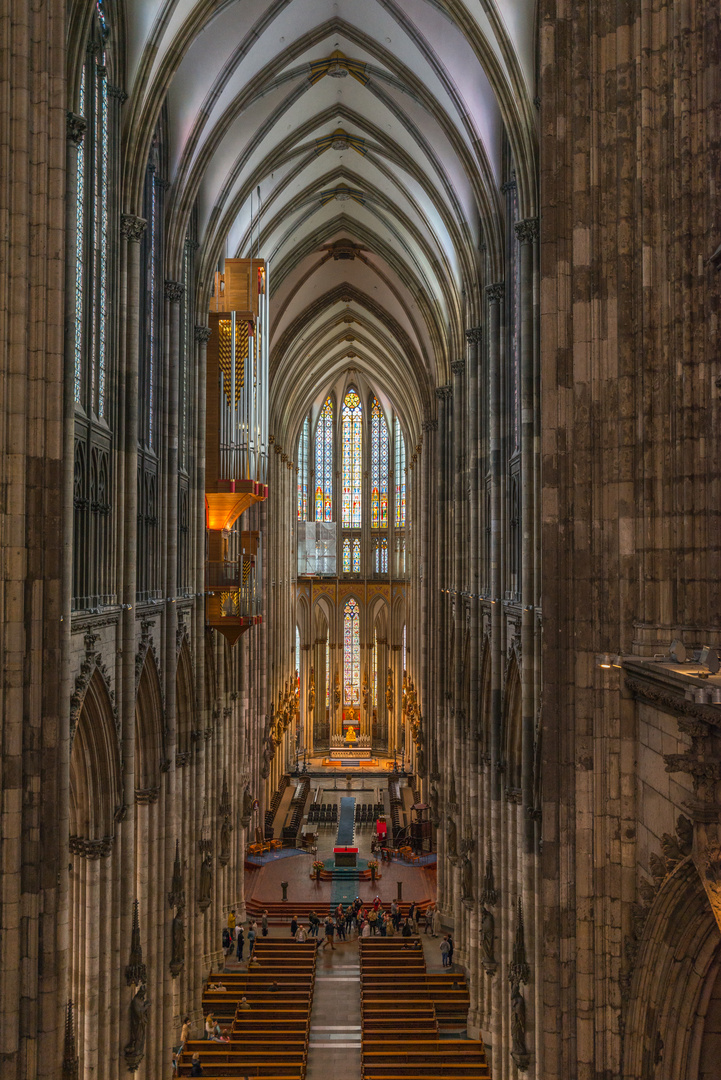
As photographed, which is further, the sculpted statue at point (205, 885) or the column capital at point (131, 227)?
the sculpted statue at point (205, 885)

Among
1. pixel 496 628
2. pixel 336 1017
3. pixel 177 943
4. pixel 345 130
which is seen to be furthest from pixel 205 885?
pixel 345 130

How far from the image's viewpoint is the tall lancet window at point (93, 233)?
15742 mm

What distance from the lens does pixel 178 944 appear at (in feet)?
68.5

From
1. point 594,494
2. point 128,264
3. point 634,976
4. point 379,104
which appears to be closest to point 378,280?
point 379,104

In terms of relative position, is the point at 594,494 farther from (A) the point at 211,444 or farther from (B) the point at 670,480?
(A) the point at 211,444

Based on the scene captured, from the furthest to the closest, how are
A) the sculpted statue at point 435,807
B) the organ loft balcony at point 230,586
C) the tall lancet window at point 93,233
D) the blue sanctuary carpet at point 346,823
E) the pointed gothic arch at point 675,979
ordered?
the blue sanctuary carpet at point 346,823 → the sculpted statue at point 435,807 → the organ loft balcony at point 230,586 → the tall lancet window at point 93,233 → the pointed gothic arch at point 675,979

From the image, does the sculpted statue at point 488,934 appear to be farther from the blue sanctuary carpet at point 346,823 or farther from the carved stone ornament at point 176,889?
the blue sanctuary carpet at point 346,823

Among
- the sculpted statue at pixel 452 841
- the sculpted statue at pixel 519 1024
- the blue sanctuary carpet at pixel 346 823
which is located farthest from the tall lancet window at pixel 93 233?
the blue sanctuary carpet at pixel 346 823

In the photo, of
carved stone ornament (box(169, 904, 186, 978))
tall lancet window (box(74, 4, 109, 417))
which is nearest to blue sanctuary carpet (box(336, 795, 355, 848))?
carved stone ornament (box(169, 904, 186, 978))

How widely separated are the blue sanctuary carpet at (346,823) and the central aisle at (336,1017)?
9.26 meters

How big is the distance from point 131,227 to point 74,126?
13.2ft

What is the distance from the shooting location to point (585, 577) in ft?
36.0

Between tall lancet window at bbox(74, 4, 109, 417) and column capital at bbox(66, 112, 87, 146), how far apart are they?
1.76 metres

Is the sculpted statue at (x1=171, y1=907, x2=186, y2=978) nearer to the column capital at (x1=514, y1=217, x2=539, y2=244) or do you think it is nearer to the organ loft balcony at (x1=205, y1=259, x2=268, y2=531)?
the organ loft balcony at (x1=205, y1=259, x2=268, y2=531)
